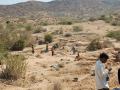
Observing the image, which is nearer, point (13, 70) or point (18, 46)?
point (13, 70)

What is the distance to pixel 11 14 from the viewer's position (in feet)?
426

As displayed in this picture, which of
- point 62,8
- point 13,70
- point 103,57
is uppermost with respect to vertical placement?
point 103,57

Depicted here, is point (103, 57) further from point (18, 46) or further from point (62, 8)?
point (62, 8)

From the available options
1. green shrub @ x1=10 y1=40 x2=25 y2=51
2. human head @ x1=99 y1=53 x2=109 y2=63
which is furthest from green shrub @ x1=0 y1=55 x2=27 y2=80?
green shrub @ x1=10 y1=40 x2=25 y2=51

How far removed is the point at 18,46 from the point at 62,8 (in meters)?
122

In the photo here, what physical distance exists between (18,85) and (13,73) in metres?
0.95

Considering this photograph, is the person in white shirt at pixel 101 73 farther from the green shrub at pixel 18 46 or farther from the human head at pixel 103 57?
the green shrub at pixel 18 46

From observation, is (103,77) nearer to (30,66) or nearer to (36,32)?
(30,66)

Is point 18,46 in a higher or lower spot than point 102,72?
lower

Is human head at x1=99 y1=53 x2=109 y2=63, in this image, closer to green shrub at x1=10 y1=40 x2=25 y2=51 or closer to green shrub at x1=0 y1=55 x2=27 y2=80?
green shrub at x1=0 y1=55 x2=27 y2=80

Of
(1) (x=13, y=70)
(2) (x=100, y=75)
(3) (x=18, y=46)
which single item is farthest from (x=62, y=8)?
(2) (x=100, y=75)

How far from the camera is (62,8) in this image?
5965 inches

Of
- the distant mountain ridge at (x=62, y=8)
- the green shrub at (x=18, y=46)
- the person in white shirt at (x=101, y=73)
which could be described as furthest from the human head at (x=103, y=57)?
the distant mountain ridge at (x=62, y=8)

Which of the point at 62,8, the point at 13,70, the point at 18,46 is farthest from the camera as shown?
the point at 62,8
